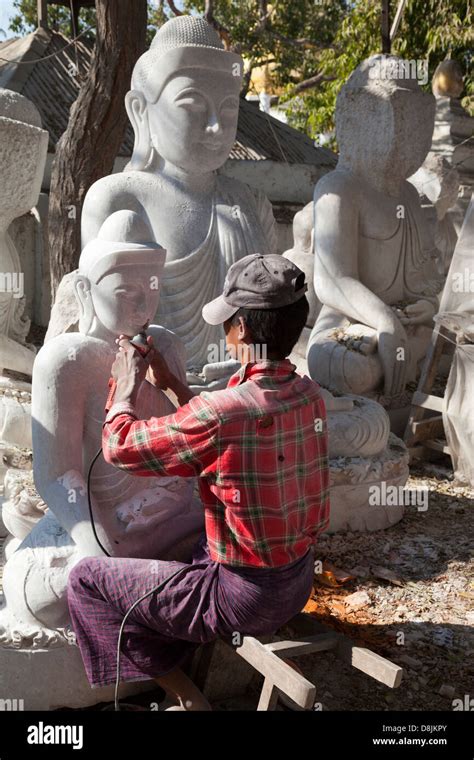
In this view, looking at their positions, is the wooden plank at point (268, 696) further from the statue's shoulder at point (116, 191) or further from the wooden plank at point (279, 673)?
the statue's shoulder at point (116, 191)

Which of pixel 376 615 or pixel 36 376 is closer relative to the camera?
pixel 36 376

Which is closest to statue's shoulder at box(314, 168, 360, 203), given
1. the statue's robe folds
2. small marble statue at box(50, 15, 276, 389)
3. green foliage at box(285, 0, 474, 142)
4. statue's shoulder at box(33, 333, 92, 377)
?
small marble statue at box(50, 15, 276, 389)

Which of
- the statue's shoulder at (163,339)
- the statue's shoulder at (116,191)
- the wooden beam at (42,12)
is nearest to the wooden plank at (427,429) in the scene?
the statue's shoulder at (116,191)

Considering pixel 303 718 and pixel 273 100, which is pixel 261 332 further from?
pixel 273 100

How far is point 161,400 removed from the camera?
2377 millimetres

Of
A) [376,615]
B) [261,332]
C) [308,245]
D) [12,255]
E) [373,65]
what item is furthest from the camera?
[308,245]

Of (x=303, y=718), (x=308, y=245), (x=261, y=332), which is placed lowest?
(x=303, y=718)

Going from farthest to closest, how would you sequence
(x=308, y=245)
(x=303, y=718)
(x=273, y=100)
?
(x=273, y=100), (x=308, y=245), (x=303, y=718)

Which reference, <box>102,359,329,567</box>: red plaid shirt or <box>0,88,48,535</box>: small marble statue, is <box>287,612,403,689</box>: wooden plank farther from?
<box>0,88,48,535</box>: small marble statue

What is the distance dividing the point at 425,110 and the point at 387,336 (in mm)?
1410

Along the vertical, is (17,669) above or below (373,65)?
below

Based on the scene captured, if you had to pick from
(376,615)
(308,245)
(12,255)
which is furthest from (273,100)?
(376,615)

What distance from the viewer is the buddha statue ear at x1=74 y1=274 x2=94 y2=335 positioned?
2.34 metres

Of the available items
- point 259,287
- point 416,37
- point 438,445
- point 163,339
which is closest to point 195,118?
point 163,339
